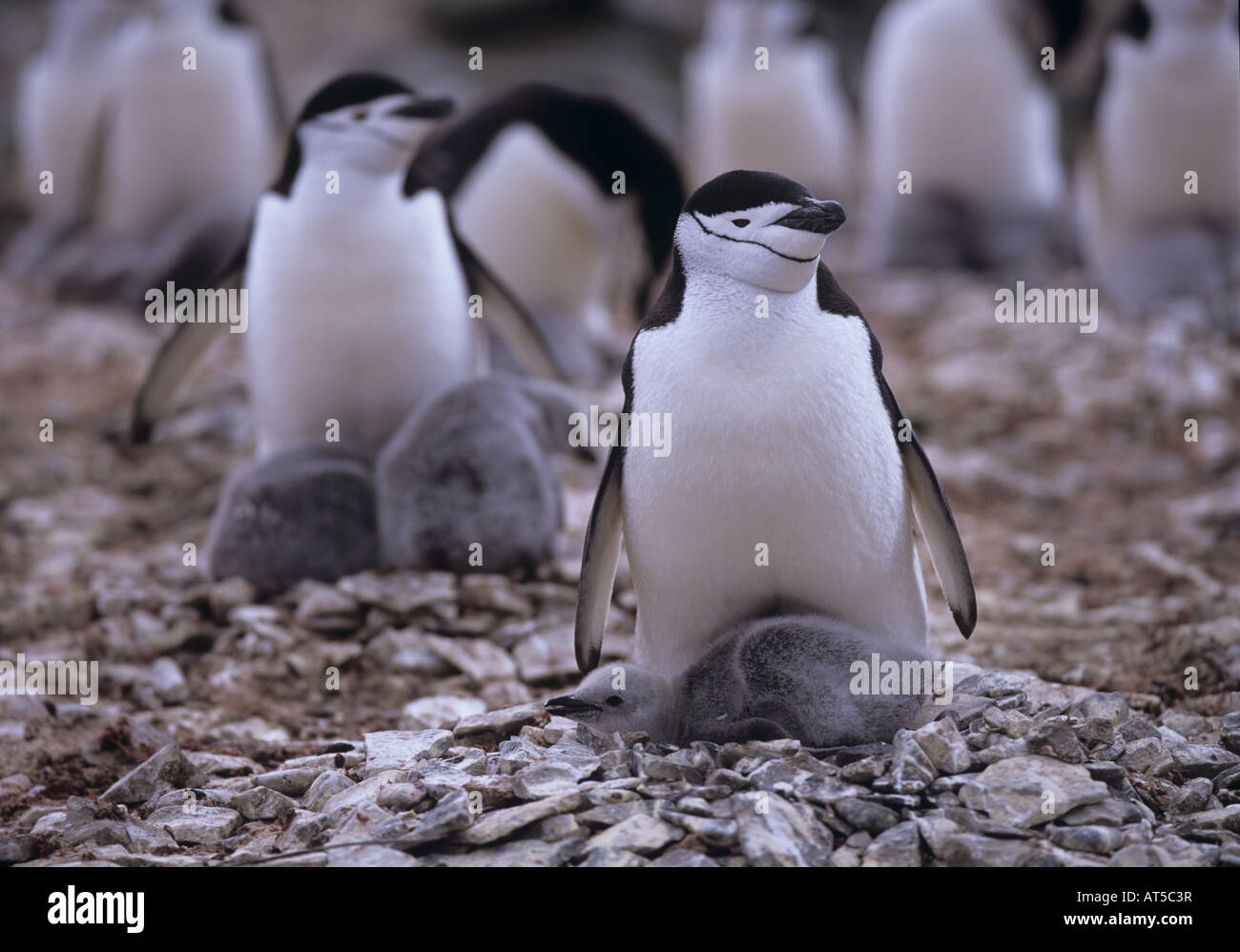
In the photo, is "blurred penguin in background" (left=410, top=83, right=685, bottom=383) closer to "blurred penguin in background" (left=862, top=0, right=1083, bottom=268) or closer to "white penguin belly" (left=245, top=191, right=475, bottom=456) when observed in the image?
"white penguin belly" (left=245, top=191, right=475, bottom=456)

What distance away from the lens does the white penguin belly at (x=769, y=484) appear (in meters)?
2.74

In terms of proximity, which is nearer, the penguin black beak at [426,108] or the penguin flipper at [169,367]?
the penguin black beak at [426,108]

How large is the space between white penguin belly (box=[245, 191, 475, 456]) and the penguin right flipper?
253mm

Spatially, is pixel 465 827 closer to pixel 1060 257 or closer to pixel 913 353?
pixel 913 353

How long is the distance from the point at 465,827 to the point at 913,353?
472 cm

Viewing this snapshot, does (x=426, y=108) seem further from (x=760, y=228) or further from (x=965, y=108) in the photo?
(x=965, y=108)

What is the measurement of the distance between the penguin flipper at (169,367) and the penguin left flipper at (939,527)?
247 cm

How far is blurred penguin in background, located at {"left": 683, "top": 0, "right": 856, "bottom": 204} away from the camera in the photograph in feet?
27.9

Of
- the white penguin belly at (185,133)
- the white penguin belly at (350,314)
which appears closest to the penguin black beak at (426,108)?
the white penguin belly at (350,314)

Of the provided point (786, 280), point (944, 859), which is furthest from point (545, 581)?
point (944, 859)

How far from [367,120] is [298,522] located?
1138mm

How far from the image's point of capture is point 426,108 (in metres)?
4.04

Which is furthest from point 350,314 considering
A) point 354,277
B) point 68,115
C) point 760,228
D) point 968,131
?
point 68,115

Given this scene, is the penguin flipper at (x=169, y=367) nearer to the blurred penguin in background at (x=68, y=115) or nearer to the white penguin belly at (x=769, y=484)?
the white penguin belly at (x=769, y=484)
